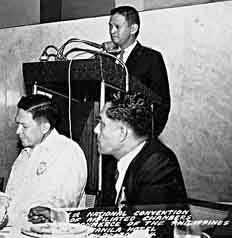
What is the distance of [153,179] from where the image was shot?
1476mm

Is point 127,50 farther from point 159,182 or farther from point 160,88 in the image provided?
point 159,182

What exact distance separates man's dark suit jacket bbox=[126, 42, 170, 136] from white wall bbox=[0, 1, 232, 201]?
2 centimetres

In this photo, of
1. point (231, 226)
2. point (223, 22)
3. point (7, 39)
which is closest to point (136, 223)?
point (231, 226)

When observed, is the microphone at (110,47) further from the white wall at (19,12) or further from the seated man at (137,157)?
the white wall at (19,12)

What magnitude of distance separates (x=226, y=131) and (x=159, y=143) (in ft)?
0.58

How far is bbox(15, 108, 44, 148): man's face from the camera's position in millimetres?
1624

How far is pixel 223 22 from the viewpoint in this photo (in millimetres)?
1556

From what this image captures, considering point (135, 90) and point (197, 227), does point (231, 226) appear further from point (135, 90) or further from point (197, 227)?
point (135, 90)

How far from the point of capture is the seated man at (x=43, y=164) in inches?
62.1

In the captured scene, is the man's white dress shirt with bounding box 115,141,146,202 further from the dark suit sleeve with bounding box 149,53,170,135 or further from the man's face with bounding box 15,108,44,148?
the man's face with bounding box 15,108,44,148

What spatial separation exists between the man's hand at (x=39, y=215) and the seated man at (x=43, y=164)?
0.05 ft

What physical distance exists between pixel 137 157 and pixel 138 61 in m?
0.26

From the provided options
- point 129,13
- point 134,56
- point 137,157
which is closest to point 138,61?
point 134,56

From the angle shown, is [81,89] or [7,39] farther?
[7,39]
